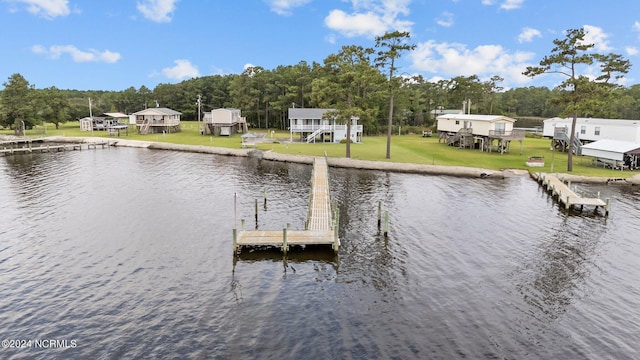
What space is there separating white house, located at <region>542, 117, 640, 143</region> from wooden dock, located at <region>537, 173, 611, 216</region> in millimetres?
23052

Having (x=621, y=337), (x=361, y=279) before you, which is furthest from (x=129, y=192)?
(x=621, y=337)

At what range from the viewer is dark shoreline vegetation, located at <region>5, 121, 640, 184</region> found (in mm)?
49375

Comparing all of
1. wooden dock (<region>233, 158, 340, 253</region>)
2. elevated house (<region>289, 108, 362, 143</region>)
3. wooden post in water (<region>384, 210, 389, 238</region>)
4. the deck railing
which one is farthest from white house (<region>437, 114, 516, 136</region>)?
wooden dock (<region>233, 158, 340, 253</region>)

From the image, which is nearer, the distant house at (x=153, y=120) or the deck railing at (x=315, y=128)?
the deck railing at (x=315, y=128)

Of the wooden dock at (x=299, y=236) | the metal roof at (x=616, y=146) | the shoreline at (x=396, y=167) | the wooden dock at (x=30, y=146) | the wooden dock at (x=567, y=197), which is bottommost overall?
the wooden dock at (x=299, y=236)

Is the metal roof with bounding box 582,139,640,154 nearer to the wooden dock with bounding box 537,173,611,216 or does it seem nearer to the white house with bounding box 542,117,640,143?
the white house with bounding box 542,117,640,143

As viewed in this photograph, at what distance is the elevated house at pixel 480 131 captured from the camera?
62531mm

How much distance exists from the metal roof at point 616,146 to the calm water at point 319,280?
51.5 feet

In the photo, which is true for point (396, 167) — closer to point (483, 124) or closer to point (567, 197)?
point (567, 197)

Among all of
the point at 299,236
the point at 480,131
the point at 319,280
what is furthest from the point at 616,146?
the point at 319,280

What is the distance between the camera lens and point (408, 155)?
197 ft

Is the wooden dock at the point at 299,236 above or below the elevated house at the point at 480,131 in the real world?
below

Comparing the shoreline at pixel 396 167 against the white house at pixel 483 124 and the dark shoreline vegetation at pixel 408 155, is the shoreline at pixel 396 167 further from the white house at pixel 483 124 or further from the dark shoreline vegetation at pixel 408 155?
the white house at pixel 483 124

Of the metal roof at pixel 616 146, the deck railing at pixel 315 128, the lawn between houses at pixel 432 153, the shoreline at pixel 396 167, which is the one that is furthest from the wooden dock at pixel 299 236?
the deck railing at pixel 315 128
